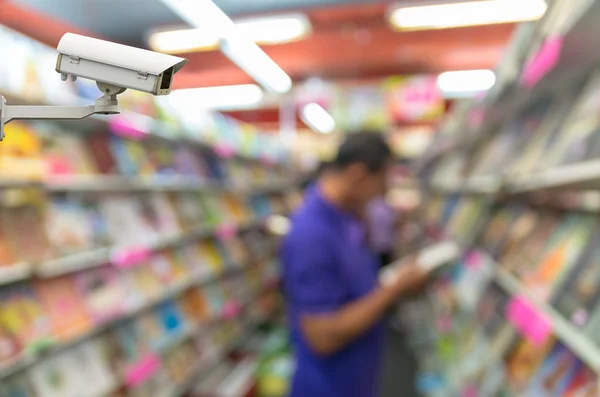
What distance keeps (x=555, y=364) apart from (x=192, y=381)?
260 cm

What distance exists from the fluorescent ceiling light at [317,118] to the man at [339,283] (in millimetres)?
4922

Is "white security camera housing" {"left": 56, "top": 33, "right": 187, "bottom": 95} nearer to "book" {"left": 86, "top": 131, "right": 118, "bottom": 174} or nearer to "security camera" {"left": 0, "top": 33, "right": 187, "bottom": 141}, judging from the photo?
"security camera" {"left": 0, "top": 33, "right": 187, "bottom": 141}

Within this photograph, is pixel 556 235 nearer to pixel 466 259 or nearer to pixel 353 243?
pixel 353 243

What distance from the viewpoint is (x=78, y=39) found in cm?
49

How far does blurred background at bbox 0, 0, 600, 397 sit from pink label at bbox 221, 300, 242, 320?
0.03 meters

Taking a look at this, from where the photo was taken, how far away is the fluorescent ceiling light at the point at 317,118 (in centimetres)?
684

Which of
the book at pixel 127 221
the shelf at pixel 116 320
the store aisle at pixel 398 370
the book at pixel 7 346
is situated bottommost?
the store aisle at pixel 398 370

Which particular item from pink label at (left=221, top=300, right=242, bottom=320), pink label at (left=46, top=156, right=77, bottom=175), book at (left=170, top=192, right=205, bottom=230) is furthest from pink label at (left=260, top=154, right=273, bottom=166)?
pink label at (left=46, top=156, right=77, bottom=175)

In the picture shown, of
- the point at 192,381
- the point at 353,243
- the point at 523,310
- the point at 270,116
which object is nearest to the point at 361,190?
the point at 353,243

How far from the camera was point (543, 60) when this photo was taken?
49.0 inches

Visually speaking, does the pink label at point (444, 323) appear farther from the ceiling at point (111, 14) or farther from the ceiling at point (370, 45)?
the ceiling at point (111, 14)

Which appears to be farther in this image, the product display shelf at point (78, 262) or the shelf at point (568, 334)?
the product display shelf at point (78, 262)

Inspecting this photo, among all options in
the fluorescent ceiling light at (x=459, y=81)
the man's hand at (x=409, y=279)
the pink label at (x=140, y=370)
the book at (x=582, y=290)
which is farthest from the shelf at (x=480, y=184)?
→ the fluorescent ceiling light at (x=459, y=81)

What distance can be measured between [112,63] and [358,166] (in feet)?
4.49
